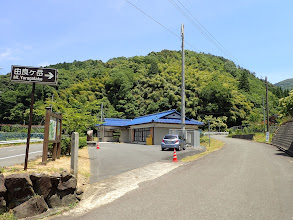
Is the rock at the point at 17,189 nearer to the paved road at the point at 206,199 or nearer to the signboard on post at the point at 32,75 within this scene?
the paved road at the point at 206,199

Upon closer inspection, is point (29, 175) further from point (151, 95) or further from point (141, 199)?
point (151, 95)

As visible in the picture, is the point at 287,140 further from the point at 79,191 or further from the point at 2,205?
the point at 2,205

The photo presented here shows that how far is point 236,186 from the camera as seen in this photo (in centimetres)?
729

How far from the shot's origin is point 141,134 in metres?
37.9

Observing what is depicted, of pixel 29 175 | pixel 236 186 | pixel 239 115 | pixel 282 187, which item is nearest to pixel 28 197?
pixel 29 175

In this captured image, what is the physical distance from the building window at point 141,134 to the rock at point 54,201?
29613mm

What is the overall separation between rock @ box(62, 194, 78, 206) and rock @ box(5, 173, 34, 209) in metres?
0.89

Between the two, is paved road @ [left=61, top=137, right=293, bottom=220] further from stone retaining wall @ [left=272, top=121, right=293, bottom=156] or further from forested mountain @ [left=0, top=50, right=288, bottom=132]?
forested mountain @ [left=0, top=50, right=288, bottom=132]

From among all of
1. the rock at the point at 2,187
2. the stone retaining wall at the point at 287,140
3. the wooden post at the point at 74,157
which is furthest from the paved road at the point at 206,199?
the stone retaining wall at the point at 287,140

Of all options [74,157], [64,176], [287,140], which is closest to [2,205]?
[64,176]

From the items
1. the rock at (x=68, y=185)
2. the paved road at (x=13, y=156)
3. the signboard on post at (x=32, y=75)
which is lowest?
the paved road at (x=13, y=156)

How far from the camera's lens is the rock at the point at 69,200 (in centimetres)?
579

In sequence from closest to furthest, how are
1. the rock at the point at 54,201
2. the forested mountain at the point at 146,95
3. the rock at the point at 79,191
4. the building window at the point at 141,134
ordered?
the rock at the point at 54,201 → the rock at the point at 79,191 → the building window at the point at 141,134 → the forested mountain at the point at 146,95

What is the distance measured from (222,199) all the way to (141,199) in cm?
207
